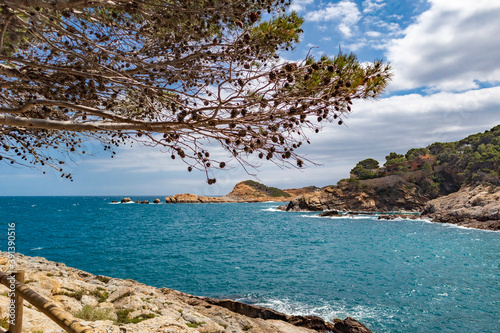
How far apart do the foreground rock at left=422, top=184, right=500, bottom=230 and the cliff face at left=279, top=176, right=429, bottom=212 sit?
1505 centimetres

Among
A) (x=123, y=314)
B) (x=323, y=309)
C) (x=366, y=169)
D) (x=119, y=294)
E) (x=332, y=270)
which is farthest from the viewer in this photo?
(x=366, y=169)

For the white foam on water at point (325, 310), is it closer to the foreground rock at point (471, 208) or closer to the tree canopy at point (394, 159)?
the foreground rock at point (471, 208)

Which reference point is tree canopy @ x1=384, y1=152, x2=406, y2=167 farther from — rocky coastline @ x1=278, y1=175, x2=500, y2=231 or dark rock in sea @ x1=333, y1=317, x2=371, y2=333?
dark rock in sea @ x1=333, y1=317, x2=371, y2=333

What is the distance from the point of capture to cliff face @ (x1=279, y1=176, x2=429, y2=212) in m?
77.4

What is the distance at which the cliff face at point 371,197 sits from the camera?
254 ft

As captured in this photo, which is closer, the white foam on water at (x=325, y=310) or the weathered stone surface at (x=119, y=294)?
the weathered stone surface at (x=119, y=294)

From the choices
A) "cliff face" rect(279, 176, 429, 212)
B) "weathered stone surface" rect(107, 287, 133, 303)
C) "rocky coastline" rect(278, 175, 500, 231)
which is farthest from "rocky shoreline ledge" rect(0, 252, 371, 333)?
"cliff face" rect(279, 176, 429, 212)

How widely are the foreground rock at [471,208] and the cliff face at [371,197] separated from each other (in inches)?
593

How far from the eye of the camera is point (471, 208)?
50906mm

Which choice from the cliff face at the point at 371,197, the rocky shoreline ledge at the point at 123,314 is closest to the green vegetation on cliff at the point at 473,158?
the cliff face at the point at 371,197

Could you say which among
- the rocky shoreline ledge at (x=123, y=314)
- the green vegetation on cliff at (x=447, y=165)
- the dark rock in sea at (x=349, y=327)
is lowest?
the dark rock in sea at (x=349, y=327)

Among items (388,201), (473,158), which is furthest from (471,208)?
(388,201)

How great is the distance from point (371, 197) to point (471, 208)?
2952 cm

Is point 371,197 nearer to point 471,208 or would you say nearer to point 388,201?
point 388,201
